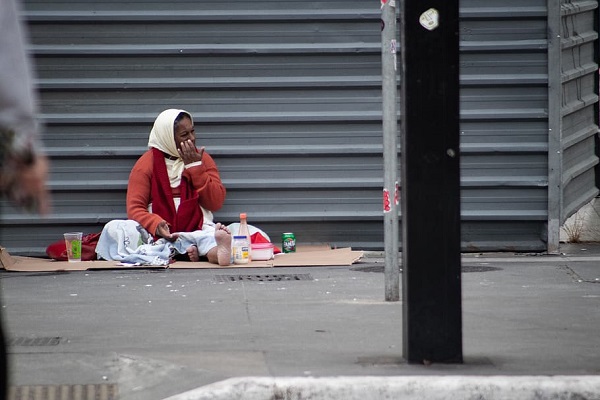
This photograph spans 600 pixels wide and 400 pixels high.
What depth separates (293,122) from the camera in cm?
1000

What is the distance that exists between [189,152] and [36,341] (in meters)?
3.90

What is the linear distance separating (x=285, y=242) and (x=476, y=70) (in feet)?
7.41

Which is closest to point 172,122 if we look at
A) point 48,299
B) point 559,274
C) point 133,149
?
point 133,149

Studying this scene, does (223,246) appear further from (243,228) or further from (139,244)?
(139,244)

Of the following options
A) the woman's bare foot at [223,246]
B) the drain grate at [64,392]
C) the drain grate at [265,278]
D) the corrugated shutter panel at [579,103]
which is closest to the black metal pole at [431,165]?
the drain grate at [64,392]

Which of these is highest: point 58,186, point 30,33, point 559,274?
point 30,33

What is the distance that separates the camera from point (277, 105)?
10.0 meters

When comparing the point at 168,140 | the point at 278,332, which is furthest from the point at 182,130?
the point at 278,332

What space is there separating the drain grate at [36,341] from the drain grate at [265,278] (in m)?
2.66

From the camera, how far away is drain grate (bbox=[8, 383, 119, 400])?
454cm

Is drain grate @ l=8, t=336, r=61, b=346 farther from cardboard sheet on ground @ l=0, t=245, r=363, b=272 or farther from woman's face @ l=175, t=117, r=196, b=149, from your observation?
woman's face @ l=175, t=117, r=196, b=149

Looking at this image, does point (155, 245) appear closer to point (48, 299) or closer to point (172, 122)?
→ point (172, 122)

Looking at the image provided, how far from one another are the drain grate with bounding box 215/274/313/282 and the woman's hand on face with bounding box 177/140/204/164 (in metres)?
1.29

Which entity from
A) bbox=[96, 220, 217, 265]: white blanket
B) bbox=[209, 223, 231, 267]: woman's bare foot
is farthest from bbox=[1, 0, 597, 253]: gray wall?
bbox=[209, 223, 231, 267]: woman's bare foot
